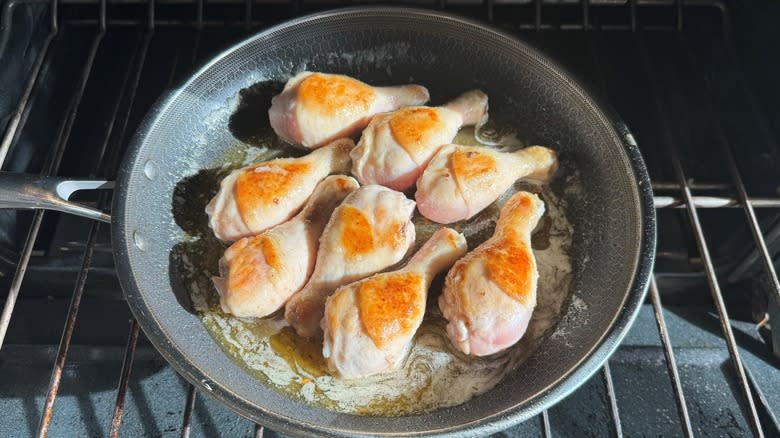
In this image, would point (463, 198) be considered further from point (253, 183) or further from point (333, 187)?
point (253, 183)

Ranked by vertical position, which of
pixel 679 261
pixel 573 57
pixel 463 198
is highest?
pixel 573 57

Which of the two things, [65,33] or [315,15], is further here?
[65,33]

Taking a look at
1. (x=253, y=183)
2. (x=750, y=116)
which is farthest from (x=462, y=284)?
(x=750, y=116)

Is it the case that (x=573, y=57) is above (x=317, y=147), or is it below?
above

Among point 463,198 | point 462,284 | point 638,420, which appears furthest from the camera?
point 638,420

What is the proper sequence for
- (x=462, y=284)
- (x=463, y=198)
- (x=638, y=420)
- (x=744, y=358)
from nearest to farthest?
1. (x=462, y=284)
2. (x=463, y=198)
3. (x=638, y=420)
4. (x=744, y=358)

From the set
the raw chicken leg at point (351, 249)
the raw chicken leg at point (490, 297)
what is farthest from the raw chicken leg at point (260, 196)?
the raw chicken leg at point (490, 297)

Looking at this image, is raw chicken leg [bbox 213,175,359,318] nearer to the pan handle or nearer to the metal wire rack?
the metal wire rack
